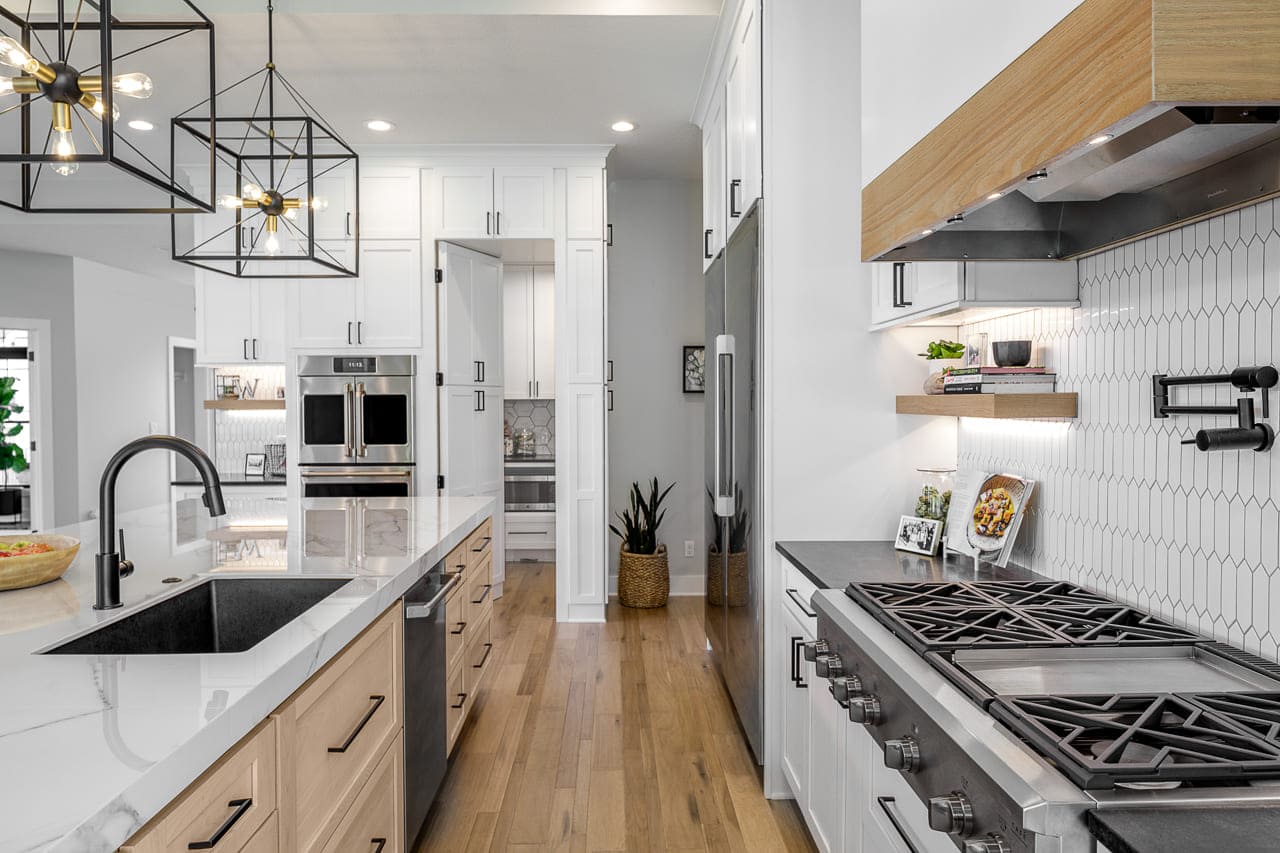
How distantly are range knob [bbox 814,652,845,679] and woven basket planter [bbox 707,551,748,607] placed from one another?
1098 mm

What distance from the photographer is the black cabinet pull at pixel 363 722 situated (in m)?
1.53

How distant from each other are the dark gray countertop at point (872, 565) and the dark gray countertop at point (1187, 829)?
1.08 metres

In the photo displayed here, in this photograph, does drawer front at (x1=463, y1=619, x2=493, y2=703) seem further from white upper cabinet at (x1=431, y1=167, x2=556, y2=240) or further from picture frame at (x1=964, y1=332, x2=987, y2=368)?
white upper cabinet at (x1=431, y1=167, x2=556, y2=240)

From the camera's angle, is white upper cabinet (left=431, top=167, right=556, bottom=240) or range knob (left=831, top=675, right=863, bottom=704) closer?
range knob (left=831, top=675, right=863, bottom=704)

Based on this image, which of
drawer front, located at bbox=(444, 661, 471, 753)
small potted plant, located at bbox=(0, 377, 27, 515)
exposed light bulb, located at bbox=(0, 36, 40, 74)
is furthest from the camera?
small potted plant, located at bbox=(0, 377, 27, 515)

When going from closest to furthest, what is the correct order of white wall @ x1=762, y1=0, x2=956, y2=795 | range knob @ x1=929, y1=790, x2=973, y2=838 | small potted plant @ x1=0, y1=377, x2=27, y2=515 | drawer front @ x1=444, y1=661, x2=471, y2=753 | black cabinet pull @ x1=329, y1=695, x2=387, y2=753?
1. range knob @ x1=929, y1=790, x2=973, y2=838
2. black cabinet pull @ x1=329, y1=695, x2=387, y2=753
3. white wall @ x1=762, y1=0, x2=956, y2=795
4. drawer front @ x1=444, y1=661, x2=471, y2=753
5. small potted plant @ x1=0, y1=377, x2=27, y2=515

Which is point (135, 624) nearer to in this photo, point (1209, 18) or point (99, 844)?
point (99, 844)

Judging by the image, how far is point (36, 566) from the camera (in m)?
1.72

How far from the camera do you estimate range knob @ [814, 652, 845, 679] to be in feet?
5.36

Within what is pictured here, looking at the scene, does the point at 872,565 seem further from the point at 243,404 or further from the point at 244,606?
the point at 243,404

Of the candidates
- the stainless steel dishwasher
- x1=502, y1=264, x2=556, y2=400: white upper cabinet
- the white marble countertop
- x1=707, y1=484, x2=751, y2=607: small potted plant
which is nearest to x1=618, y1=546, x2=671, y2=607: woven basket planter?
x1=707, y1=484, x2=751, y2=607: small potted plant

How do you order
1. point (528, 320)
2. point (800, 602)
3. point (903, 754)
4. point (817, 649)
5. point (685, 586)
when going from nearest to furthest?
point (903, 754), point (817, 649), point (800, 602), point (685, 586), point (528, 320)

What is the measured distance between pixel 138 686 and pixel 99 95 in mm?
1334

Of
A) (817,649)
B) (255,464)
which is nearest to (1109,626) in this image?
(817,649)
